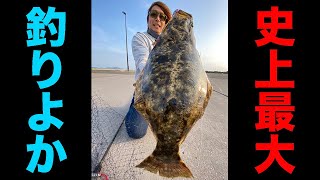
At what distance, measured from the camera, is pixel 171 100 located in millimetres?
1743

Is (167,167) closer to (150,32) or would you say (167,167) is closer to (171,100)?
(171,100)

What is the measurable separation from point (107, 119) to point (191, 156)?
252cm

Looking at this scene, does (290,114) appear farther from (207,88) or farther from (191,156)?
(207,88)

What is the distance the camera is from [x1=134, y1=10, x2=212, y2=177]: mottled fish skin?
175cm

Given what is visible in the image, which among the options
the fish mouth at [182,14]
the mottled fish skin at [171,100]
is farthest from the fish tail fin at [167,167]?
the fish mouth at [182,14]

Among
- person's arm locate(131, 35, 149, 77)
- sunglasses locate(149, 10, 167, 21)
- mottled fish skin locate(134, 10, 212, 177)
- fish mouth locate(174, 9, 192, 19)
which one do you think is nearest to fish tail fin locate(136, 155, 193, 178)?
mottled fish skin locate(134, 10, 212, 177)

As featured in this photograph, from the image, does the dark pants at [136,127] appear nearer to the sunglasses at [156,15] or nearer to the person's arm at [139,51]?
the person's arm at [139,51]

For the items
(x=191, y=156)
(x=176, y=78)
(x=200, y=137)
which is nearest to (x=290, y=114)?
(x=200, y=137)

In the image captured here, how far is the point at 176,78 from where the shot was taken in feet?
5.97

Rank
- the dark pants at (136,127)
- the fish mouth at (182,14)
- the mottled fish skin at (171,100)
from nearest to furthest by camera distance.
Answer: the mottled fish skin at (171,100), the fish mouth at (182,14), the dark pants at (136,127)

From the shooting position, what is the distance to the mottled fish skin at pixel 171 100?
1754 millimetres

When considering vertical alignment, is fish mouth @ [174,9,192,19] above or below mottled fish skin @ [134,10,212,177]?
above

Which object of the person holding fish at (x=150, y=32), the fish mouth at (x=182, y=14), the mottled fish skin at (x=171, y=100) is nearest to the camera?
the mottled fish skin at (x=171, y=100)

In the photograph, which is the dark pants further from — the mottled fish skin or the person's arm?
the mottled fish skin
